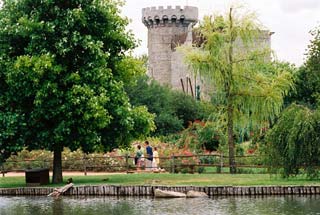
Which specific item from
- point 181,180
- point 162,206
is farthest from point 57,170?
point 162,206

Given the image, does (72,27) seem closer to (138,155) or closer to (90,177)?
(90,177)

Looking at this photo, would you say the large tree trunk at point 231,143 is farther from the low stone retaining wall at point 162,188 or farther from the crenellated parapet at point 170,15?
the crenellated parapet at point 170,15

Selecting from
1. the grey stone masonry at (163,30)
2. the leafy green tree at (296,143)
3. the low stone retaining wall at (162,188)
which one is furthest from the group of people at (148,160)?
the grey stone masonry at (163,30)

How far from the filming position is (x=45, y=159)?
4194cm

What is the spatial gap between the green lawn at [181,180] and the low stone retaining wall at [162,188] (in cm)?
120

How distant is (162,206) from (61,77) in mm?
8725

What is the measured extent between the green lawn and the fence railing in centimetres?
218

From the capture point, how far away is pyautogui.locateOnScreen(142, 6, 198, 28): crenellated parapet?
295 feet

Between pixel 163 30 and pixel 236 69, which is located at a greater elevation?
pixel 163 30

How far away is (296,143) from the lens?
101 feet

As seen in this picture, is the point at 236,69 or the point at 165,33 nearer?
the point at 236,69

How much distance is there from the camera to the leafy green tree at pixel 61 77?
31.6 m

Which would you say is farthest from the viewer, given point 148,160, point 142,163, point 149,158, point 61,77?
point 142,163

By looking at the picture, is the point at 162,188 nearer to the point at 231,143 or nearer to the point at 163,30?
the point at 231,143
